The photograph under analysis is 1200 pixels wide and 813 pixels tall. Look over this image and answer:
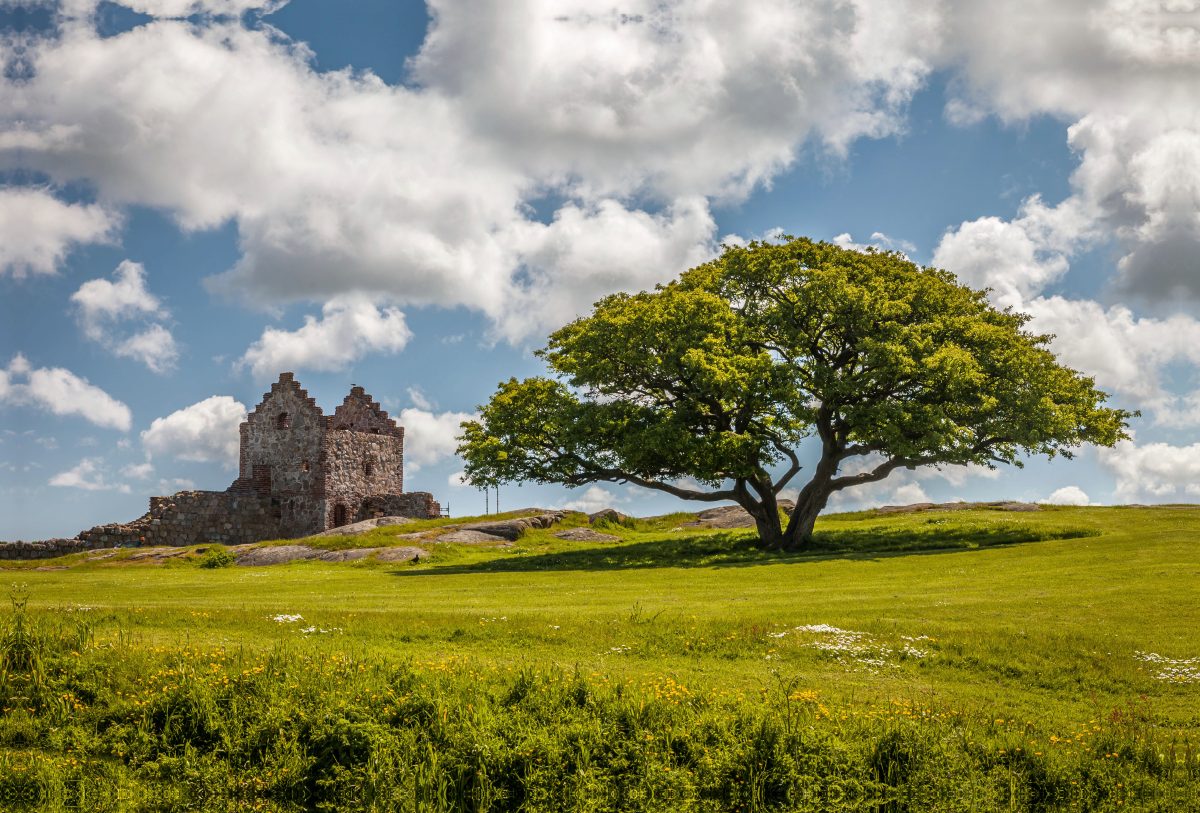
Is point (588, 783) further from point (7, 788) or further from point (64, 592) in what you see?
point (64, 592)

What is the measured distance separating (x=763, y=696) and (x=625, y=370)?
92.9ft

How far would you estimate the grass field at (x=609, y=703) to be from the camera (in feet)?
33.3

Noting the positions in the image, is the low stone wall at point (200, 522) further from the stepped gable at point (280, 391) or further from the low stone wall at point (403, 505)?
the stepped gable at point (280, 391)

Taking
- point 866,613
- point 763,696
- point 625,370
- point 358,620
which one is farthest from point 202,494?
point 763,696

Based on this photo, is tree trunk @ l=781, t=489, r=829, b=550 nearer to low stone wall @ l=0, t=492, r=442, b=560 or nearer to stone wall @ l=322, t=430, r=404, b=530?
low stone wall @ l=0, t=492, r=442, b=560

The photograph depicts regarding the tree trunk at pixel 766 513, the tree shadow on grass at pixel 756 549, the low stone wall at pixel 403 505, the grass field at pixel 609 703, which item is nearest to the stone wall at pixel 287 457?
the low stone wall at pixel 403 505

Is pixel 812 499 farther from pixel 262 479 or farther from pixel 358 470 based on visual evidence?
pixel 262 479

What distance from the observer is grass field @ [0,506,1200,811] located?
10.2 meters

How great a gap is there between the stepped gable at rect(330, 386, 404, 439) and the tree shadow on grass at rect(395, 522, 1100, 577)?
3115cm

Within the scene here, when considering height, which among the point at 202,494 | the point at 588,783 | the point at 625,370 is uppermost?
the point at 625,370

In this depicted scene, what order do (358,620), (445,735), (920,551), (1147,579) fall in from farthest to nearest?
(920,551)
(1147,579)
(358,620)
(445,735)

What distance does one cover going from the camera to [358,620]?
692 inches

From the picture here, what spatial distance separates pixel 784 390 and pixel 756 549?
8.80 m

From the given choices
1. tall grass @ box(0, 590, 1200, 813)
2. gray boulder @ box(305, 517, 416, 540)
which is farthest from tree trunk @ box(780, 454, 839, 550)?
tall grass @ box(0, 590, 1200, 813)
